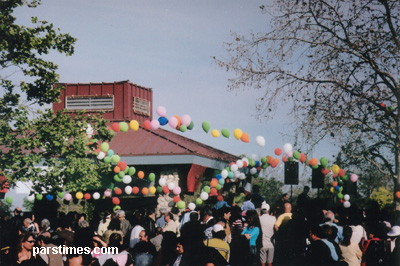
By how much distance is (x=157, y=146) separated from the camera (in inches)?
800

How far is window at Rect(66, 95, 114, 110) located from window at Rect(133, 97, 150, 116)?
1086 mm

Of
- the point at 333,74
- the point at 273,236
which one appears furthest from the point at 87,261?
the point at 333,74

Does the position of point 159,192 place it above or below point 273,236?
above

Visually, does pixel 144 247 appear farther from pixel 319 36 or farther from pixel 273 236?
pixel 319 36

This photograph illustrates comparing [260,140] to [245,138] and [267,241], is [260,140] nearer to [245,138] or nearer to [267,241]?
[245,138]

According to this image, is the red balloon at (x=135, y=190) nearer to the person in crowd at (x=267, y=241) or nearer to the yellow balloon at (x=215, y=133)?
the yellow balloon at (x=215, y=133)

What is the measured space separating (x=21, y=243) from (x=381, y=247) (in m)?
5.86

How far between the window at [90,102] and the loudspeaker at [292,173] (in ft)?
32.9

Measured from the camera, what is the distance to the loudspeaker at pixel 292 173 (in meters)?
17.8

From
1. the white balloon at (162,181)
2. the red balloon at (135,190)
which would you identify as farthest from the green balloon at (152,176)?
the red balloon at (135,190)

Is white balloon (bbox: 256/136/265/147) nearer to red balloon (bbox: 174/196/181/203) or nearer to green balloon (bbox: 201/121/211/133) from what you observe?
green balloon (bbox: 201/121/211/133)

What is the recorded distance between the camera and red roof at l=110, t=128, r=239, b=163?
19.8 meters

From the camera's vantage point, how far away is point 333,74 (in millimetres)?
14906

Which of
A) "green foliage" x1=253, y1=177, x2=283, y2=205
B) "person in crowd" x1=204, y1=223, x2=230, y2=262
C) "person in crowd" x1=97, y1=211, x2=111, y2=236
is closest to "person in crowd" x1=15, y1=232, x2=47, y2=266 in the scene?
"person in crowd" x1=204, y1=223, x2=230, y2=262
